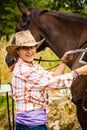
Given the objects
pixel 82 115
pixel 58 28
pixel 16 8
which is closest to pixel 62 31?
pixel 58 28

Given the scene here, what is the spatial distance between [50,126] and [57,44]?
4.86 ft

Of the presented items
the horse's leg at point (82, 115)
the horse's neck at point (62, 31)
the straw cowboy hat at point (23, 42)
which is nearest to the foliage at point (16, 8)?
the horse's neck at point (62, 31)

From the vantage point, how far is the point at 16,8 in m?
16.2

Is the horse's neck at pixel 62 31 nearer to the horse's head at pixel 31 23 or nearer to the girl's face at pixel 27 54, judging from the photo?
the horse's head at pixel 31 23

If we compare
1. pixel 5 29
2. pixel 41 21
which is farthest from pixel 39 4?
pixel 41 21

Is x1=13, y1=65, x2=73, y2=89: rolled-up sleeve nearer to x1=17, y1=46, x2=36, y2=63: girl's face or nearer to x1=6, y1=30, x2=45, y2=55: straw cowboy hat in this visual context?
x1=17, y1=46, x2=36, y2=63: girl's face

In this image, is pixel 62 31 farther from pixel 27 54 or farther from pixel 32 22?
pixel 27 54

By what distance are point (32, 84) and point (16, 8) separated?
1292cm

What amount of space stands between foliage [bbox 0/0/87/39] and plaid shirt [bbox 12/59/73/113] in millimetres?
11713

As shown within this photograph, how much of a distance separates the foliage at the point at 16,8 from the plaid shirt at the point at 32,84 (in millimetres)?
11713

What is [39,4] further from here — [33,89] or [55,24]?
[33,89]

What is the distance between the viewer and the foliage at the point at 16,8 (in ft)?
52.3

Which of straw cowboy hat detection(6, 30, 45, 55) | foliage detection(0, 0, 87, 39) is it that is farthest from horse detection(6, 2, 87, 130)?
foliage detection(0, 0, 87, 39)

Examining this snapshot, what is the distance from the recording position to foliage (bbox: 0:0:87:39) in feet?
52.3
